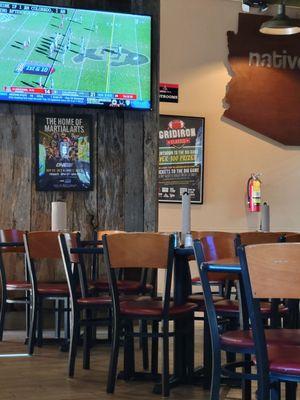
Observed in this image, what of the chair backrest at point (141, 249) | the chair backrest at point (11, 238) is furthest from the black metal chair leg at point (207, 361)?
the chair backrest at point (11, 238)

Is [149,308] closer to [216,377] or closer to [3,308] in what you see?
[216,377]

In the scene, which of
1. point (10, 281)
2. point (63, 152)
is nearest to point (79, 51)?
point (63, 152)

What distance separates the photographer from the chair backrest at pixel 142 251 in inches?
154

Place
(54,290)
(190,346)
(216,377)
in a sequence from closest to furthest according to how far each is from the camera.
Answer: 1. (216,377)
2. (190,346)
3. (54,290)

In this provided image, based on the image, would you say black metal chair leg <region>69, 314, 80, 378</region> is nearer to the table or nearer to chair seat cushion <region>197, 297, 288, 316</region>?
the table

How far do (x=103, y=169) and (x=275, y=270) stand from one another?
4.15m

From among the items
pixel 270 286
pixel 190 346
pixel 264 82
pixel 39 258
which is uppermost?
pixel 264 82

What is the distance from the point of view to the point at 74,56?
20.7 feet

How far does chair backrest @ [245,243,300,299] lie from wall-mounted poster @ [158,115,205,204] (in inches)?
265

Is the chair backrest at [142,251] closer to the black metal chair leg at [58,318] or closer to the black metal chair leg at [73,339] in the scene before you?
the black metal chair leg at [73,339]

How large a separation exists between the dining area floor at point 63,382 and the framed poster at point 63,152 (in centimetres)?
146

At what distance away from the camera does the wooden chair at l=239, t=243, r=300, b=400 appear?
2.42 m

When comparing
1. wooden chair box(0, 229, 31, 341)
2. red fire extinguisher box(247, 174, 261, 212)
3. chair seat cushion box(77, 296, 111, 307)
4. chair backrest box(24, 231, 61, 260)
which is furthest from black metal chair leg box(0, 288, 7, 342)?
red fire extinguisher box(247, 174, 261, 212)

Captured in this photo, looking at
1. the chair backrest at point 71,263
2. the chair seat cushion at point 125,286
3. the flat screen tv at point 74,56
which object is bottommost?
the chair seat cushion at point 125,286
